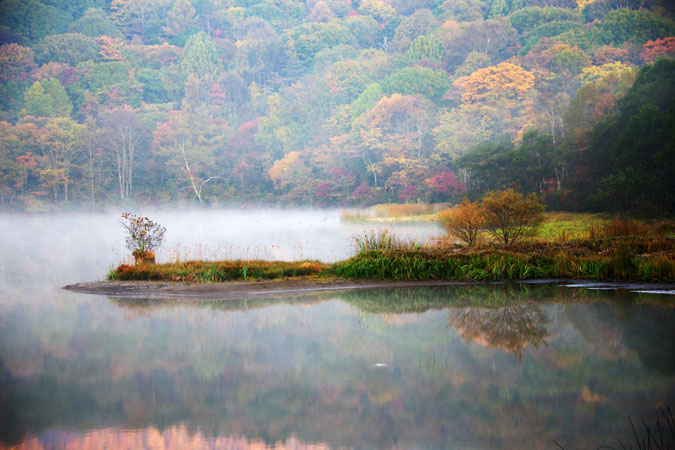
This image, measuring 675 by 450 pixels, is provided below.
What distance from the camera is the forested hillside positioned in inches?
2213

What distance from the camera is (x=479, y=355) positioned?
7223 mm

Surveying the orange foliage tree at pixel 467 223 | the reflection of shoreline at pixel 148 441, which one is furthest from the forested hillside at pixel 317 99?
the reflection of shoreline at pixel 148 441

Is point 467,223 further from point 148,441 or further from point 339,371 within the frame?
point 148,441

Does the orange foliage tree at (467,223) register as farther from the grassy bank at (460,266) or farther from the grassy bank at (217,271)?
the grassy bank at (217,271)

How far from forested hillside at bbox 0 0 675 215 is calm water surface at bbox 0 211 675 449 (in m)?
29.8

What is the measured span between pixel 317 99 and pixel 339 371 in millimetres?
70809

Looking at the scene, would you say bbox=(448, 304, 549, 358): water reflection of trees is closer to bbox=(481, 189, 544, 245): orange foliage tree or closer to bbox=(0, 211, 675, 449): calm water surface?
bbox=(0, 211, 675, 449): calm water surface

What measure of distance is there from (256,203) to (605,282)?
5639 cm

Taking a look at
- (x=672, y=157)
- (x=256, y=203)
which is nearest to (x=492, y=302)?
(x=672, y=157)

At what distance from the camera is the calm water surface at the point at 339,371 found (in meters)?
5.13

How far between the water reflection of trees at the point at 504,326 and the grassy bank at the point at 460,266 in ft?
11.2

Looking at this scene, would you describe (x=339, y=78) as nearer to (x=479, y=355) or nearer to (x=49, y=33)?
(x=49, y=33)

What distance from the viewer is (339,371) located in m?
6.74

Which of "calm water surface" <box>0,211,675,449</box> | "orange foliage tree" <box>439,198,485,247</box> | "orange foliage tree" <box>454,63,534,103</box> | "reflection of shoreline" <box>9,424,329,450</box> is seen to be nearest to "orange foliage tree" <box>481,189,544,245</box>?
"orange foliage tree" <box>439,198,485,247</box>
